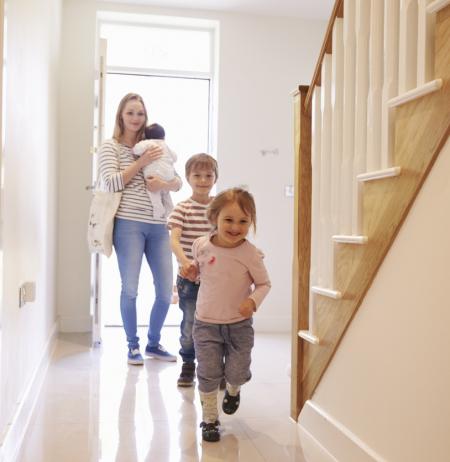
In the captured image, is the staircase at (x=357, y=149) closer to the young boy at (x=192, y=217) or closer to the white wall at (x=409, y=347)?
the white wall at (x=409, y=347)

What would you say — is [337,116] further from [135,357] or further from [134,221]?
[135,357]

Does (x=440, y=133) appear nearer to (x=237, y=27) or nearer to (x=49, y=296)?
(x=49, y=296)

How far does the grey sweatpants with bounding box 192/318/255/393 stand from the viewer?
2045 millimetres

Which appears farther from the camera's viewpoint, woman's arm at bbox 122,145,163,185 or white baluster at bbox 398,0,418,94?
woman's arm at bbox 122,145,163,185

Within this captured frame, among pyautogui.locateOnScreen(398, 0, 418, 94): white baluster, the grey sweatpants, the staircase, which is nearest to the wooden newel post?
the staircase

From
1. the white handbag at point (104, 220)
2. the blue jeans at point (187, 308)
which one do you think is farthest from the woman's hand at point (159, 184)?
the blue jeans at point (187, 308)

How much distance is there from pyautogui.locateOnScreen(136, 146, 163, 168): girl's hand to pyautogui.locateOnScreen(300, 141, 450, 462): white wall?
5.65 feet

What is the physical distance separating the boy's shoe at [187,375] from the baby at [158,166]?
2.86 ft

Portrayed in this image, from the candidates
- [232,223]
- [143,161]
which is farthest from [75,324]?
[232,223]

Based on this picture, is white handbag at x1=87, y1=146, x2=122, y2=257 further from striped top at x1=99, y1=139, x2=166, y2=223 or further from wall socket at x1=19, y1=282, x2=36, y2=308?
wall socket at x1=19, y1=282, x2=36, y2=308

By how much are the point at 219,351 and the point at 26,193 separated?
100 centimetres

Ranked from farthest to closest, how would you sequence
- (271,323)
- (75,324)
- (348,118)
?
1. (271,323)
2. (75,324)
3. (348,118)

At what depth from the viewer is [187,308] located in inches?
108

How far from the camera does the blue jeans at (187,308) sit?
271 centimetres
